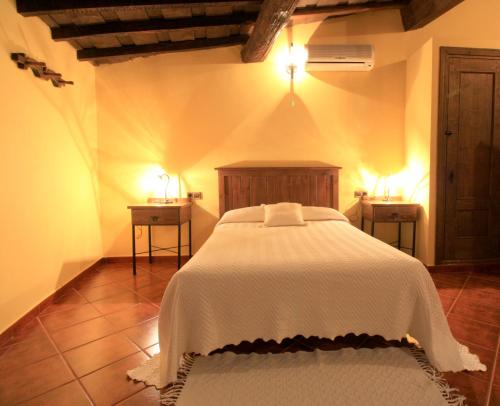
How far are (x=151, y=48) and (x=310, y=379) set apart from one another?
10.7ft

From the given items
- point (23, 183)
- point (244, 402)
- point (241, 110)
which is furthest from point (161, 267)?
point (244, 402)

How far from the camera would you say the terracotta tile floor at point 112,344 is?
154 cm

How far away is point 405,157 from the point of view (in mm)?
3719

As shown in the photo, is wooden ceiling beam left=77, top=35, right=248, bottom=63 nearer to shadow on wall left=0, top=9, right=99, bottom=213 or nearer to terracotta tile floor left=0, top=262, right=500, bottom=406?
shadow on wall left=0, top=9, right=99, bottom=213

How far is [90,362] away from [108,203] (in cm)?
221

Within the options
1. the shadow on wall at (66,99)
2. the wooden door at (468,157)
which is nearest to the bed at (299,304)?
the wooden door at (468,157)

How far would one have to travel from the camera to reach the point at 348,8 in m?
3.31

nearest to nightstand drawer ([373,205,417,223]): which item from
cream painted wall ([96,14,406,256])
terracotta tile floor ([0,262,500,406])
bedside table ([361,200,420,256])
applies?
bedside table ([361,200,420,256])

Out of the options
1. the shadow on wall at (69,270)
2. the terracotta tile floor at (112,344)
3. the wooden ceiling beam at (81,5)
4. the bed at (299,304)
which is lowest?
the terracotta tile floor at (112,344)

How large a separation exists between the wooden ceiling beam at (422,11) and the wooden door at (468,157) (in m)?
0.38

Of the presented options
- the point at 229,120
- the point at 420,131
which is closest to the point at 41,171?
the point at 229,120

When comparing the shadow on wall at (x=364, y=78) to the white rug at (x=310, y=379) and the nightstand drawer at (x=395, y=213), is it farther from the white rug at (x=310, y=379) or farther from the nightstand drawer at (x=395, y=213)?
the white rug at (x=310, y=379)

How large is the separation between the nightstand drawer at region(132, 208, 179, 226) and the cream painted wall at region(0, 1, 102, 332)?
533 mm

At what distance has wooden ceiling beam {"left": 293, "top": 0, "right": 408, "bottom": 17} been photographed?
10.7 feet
